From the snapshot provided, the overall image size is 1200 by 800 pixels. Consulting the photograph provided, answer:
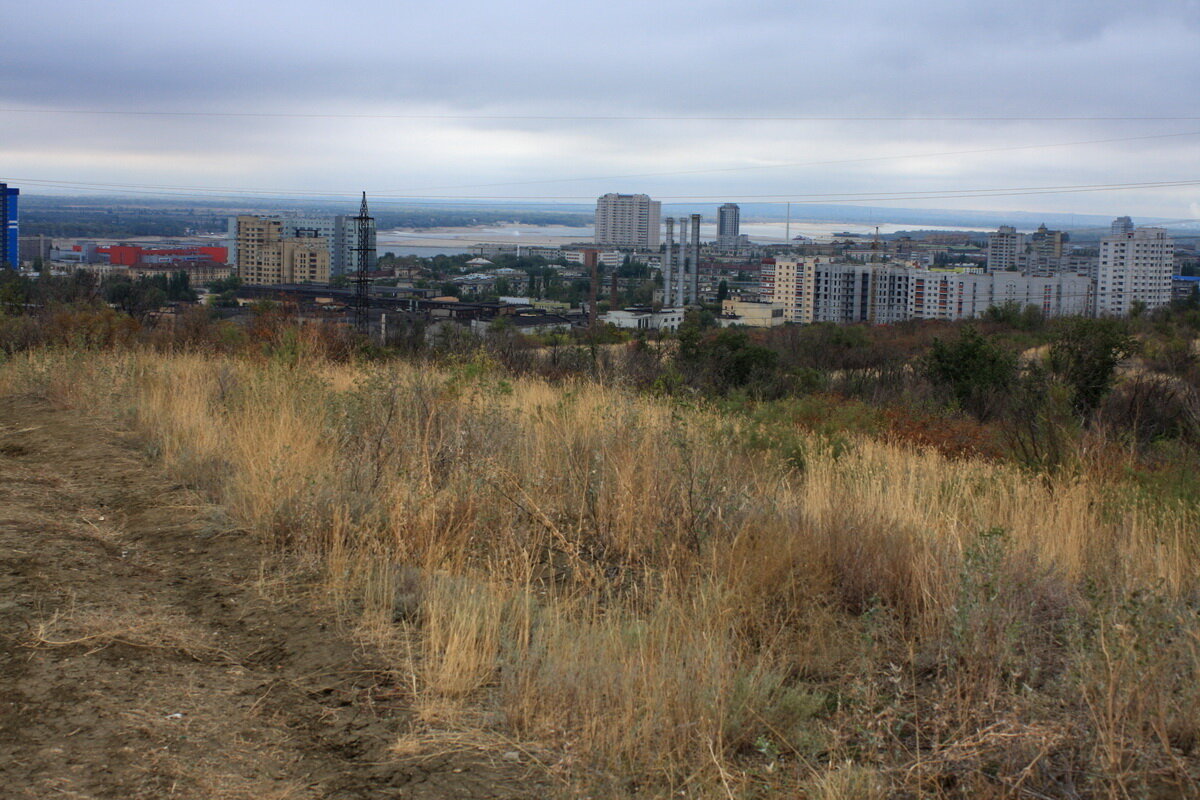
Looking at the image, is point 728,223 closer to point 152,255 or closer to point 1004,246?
point 1004,246

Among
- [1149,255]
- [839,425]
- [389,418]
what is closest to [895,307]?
[1149,255]

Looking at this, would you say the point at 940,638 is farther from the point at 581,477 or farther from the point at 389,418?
the point at 389,418

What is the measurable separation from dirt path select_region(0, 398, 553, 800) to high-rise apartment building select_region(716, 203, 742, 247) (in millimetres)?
110177

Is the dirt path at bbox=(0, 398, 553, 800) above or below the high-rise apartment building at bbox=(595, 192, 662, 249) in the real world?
below

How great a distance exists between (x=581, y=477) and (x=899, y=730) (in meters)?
3.14

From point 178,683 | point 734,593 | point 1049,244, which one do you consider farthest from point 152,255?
point 1049,244

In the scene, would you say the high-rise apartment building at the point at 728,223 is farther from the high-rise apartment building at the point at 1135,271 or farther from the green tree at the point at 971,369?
the green tree at the point at 971,369

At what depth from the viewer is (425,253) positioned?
82.8 meters

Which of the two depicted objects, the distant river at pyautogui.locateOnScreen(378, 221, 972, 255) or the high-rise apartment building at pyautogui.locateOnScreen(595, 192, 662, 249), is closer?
the distant river at pyautogui.locateOnScreen(378, 221, 972, 255)

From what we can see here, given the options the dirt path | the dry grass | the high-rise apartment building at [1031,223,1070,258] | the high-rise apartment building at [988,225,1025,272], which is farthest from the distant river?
the dirt path

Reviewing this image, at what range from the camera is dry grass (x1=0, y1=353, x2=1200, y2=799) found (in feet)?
10.0

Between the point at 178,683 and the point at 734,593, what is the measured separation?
7.04 feet

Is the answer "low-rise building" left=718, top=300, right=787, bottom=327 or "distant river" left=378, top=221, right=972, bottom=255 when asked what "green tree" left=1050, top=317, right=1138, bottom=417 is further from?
"distant river" left=378, top=221, right=972, bottom=255

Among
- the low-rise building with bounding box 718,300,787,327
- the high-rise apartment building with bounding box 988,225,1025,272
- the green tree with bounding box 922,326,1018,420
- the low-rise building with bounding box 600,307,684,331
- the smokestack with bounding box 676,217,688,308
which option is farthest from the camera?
the high-rise apartment building with bounding box 988,225,1025,272
